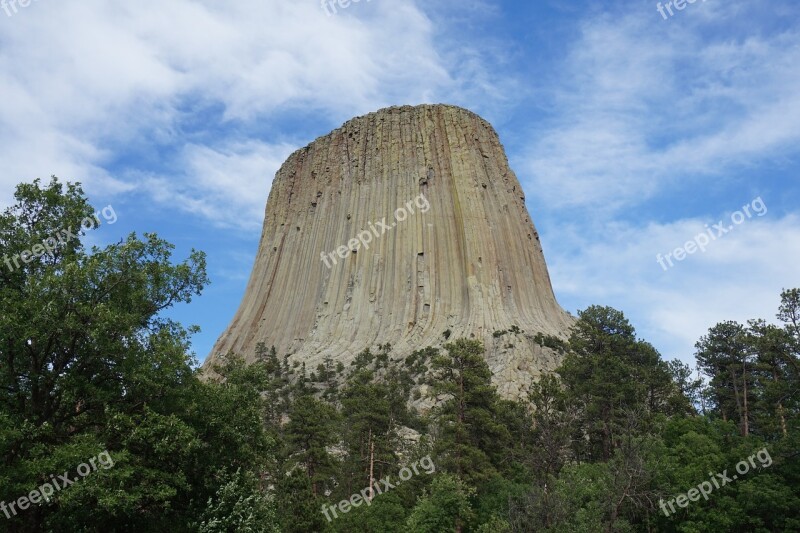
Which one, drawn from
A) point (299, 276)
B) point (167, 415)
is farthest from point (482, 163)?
point (167, 415)

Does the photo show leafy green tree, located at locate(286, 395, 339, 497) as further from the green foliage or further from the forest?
the green foliage

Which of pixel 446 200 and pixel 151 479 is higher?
pixel 446 200

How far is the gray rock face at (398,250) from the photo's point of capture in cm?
7244

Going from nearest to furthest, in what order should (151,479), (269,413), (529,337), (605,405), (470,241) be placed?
1. (151,479)
2. (605,405)
3. (269,413)
4. (529,337)
5. (470,241)

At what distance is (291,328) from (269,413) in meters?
31.3

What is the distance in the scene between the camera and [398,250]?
78438mm

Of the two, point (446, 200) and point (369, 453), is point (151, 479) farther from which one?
point (446, 200)

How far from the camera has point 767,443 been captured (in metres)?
28.1

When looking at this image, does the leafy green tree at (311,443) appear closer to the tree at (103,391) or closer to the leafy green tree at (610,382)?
the leafy green tree at (610,382)

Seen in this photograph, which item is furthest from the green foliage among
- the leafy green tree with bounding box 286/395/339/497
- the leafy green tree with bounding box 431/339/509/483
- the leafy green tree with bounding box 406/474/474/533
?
the leafy green tree with bounding box 286/395/339/497

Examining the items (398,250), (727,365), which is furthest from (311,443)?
(398,250)

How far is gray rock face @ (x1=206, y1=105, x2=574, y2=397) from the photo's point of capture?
7244 cm

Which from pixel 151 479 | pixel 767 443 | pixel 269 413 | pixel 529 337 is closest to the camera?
pixel 151 479

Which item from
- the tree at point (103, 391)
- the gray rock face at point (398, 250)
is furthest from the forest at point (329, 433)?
the gray rock face at point (398, 250)
